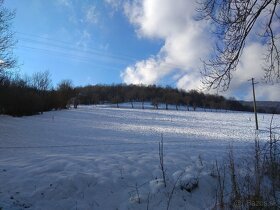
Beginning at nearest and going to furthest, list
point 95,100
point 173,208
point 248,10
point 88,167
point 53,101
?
point 248,10 → point 173,208 → point 88,167 → point 53,101 → point 95,100

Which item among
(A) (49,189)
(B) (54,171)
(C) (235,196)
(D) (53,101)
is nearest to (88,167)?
(B) (54,171)

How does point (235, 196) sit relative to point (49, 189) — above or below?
above

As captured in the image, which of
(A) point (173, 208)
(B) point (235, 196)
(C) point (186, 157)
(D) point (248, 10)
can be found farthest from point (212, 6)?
(C) point (186, 157)

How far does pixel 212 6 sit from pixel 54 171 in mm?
7891

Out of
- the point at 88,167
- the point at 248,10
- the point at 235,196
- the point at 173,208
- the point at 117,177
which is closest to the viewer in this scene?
the point at 235,196

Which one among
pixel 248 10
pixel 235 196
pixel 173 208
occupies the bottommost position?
pixel 173 208

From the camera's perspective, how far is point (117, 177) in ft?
38.5

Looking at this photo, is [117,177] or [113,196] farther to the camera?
[117,177]

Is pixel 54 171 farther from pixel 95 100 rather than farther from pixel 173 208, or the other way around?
pixel 95 100

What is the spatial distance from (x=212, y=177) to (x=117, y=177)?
330 centimetres

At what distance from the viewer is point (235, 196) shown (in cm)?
671

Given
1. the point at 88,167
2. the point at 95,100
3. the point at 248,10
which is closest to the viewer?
the point at 248,10

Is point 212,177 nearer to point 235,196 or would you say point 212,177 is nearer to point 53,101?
point 235,196

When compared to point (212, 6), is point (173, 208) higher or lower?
lower
